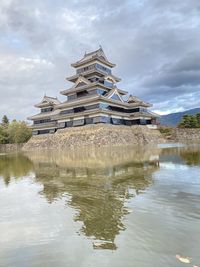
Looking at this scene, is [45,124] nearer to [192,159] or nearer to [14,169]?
[14,169]

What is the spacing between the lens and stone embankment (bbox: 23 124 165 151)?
41.1 metres

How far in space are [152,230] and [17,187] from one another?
283 inches

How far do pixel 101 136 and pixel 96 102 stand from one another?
21.5 feet

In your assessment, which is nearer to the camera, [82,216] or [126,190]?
[82,216]

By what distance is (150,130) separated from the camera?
166ft

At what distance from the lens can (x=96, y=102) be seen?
1734 inches

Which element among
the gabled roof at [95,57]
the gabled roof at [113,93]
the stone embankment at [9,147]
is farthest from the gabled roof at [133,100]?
the stone embankment at [9,147]

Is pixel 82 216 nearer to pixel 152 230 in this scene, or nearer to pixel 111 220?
pixel 111 220

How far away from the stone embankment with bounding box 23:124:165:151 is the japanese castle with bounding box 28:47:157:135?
1.76m

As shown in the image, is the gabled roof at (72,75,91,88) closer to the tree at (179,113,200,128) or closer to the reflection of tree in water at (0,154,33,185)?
the tree at (179,113,200,128)

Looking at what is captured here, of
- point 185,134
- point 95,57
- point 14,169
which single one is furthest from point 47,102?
point 14,169

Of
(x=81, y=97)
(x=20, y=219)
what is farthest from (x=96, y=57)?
(x=20, y=219)

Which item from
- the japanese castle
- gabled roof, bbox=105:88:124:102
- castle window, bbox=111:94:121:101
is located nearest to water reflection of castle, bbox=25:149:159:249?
the japanese castle

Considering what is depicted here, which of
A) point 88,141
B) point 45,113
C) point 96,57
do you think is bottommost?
point 88,141
